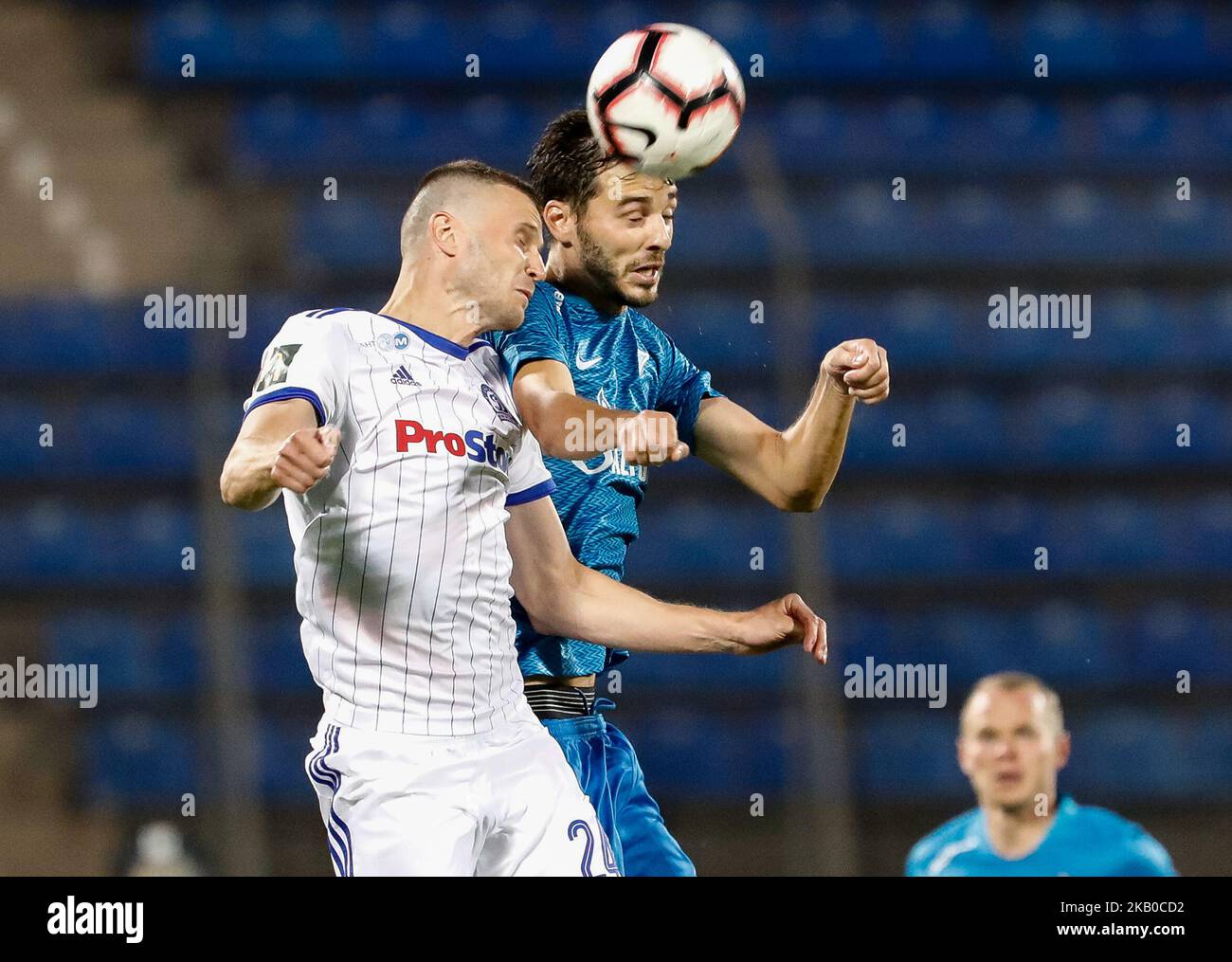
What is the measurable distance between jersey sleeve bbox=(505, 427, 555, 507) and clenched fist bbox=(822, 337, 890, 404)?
0.59 metres

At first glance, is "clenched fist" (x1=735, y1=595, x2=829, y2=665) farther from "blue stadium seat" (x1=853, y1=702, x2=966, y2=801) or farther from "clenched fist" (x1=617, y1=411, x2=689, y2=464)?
"blue stadium seat" (x1=853, y1=702, x2=966, y2=801)

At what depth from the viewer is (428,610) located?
2.85 metres

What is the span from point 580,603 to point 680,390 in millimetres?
648

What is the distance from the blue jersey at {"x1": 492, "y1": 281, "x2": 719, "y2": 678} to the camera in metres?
3.18

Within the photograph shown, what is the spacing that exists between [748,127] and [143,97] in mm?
2177

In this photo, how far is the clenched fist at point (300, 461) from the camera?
230 cm

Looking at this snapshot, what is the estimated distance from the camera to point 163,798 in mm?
4754

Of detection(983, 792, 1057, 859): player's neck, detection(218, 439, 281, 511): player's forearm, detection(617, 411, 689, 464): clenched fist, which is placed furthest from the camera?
detection(983, 792, 1057, 859): player's neck

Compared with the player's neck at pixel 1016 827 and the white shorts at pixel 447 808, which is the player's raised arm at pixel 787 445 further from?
the player's neck at pixel 1016 827

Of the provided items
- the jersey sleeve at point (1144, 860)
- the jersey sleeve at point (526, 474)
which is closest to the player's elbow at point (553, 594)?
the jersey sleeve at point (526, 474)

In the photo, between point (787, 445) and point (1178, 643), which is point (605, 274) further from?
point (1178, 643)

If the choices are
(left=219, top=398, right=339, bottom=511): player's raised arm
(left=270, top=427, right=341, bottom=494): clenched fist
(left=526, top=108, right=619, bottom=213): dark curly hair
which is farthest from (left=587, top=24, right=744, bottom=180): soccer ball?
(left=270, top=427, right=341, bottom=494): clenched fist
